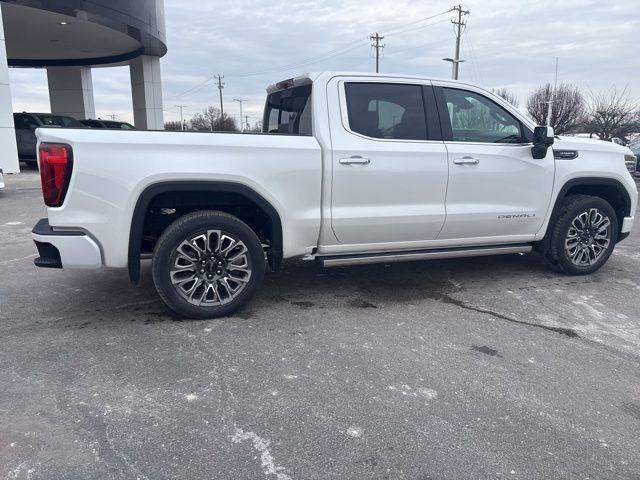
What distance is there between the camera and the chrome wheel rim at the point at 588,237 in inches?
213

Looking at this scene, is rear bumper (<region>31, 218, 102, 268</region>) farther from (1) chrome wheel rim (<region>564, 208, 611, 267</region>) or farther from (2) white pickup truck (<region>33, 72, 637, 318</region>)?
(1) chrome wheel rim (<region>564, 208, 611, 267</region>)

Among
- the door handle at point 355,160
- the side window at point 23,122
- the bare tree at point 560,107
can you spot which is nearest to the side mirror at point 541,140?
the door handle at point 355,160

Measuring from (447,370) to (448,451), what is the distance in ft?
2.91

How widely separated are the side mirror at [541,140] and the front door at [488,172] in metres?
0.06

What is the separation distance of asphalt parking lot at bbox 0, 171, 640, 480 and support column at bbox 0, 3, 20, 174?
38.8 ft

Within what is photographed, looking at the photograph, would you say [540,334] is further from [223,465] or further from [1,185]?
[1,185]

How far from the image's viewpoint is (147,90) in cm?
2597

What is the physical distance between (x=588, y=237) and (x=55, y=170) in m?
5.11

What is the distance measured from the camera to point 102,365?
134 inches

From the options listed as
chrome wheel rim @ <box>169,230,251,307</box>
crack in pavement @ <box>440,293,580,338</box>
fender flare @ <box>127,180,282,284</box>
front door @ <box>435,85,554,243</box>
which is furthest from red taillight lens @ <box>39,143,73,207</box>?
crack in pavement @ <box>440,293,580,338</box>

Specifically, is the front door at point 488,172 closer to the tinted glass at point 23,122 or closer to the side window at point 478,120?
the side window at point 478,120

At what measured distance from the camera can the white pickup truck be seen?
376cm

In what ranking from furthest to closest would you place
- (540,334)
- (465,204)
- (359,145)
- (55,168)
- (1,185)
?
1. (1,185)
2. (465,204)
3. (359,145)
4. (540,334)
5. (55,168)

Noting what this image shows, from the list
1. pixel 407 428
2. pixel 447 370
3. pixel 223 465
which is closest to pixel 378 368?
pixel 447 370
